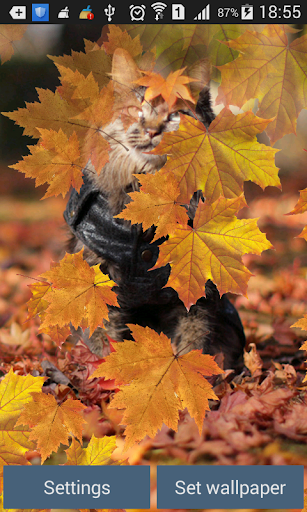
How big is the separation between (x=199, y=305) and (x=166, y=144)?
0.83m

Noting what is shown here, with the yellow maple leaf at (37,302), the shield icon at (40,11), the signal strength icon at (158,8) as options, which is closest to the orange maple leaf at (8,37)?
the shield icon at (40,11)

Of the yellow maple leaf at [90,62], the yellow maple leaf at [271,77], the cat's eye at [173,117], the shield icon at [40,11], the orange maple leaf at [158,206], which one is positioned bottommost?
the orange maple leaf at [158,206]

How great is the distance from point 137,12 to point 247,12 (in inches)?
8.6

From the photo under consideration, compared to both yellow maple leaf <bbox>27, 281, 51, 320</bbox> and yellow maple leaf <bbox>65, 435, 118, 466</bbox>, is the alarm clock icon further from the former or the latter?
yellow maple leaf <bbox>65, 435, 118, 466</bbox>

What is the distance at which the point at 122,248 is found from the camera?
1.23 m

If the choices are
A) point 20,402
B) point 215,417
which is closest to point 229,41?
point 20,402

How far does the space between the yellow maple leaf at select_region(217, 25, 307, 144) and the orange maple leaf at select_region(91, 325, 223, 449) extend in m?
0.46

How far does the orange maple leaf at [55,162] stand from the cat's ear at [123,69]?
0.46 ft

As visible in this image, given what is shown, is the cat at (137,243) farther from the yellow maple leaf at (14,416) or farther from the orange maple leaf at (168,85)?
A: the yellow maple leaf at (14,416)

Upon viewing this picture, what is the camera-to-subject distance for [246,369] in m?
1.69

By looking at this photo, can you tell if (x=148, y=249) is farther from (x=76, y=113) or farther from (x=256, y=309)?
(x=256, y=309)

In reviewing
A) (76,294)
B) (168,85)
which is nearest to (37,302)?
(76,294)

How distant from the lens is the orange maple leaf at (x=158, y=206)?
2.33 feet

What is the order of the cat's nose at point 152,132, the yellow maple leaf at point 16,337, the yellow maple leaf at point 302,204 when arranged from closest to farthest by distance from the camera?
1. the yellow maple leaf at point 302,204
2. the cat's nose at point 152,132
3. the yellow maple leaf at point 16,337
